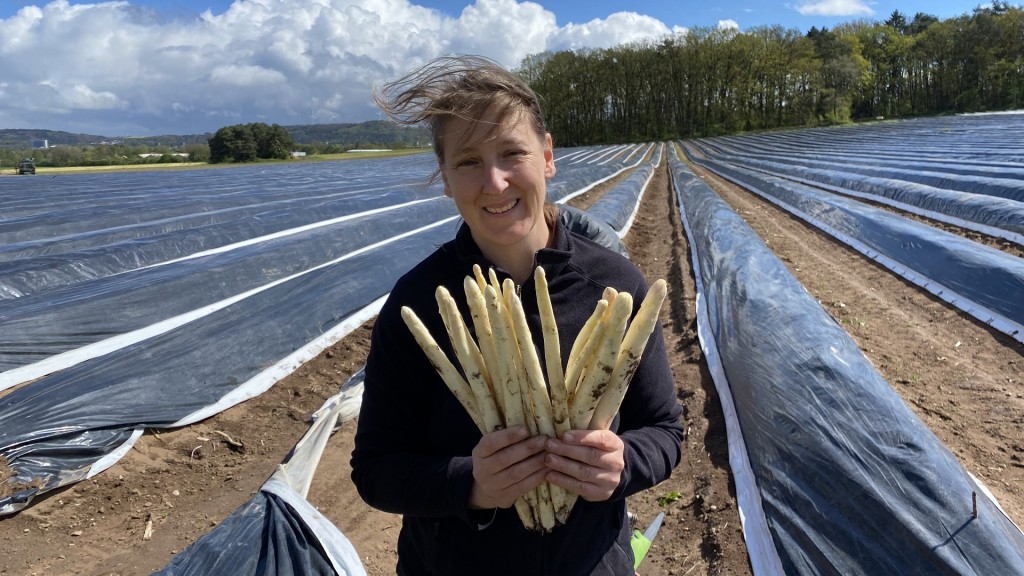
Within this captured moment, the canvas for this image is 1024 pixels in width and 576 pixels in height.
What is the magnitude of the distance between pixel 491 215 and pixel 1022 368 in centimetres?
490

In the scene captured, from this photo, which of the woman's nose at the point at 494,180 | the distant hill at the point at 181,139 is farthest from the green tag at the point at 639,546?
the distant hill at the point at 181,139

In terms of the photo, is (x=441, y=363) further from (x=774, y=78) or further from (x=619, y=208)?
(x=774, y=78)

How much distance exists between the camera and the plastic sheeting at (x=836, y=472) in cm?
221

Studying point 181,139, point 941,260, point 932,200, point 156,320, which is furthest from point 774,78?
point 181,139

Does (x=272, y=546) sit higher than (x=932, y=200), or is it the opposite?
(x=932, y=200)

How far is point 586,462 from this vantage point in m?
0.99

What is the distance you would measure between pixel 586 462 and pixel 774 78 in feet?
190

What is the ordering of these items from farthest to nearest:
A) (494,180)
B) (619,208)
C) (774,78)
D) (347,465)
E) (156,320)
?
1. (774,78)
2. (619,208)
3. (156,320)
4. (347,465)
5. (494,180)

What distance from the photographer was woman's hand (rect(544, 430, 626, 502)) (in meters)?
0.98

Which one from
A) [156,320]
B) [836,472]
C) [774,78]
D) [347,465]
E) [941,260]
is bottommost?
[347,465]

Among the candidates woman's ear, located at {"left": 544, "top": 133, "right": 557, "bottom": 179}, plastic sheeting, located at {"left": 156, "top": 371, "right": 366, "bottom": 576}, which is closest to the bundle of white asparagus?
woman's ear, located at {"left": 544, "top": 133, "right": 557, "bottom": 179}

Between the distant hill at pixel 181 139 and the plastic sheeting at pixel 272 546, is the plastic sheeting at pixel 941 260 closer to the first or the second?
the plastic sheeting at pixel 272 546

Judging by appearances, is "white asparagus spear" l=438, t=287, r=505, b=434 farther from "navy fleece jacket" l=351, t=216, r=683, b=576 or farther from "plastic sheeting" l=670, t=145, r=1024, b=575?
"plastic sheeting" l=670, t=145, r=1024, b=575

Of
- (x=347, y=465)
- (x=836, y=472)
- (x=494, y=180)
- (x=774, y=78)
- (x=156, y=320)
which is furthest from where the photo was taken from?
(x=774, y=78)
